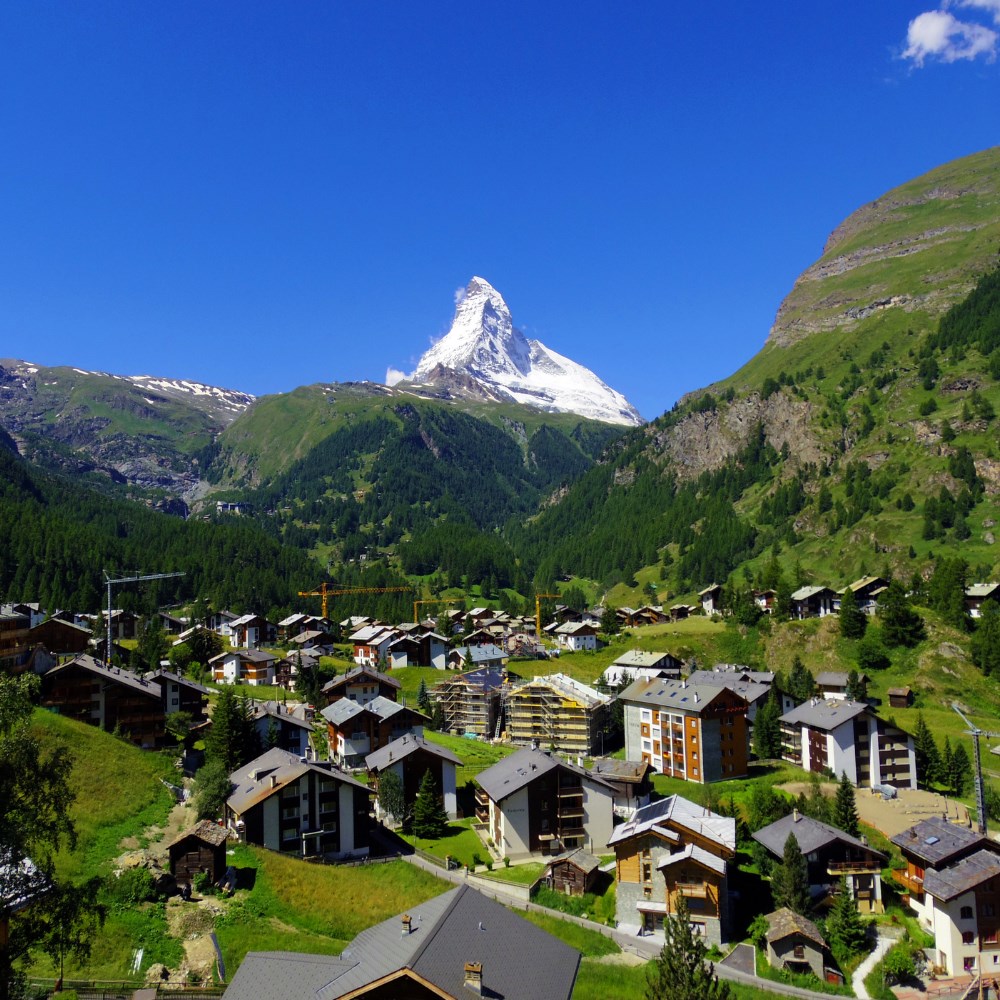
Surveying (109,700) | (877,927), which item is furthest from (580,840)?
→ (109,700)

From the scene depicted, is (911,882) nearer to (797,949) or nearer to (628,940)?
(797,949)

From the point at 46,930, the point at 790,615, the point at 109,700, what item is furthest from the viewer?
the point at 790,615

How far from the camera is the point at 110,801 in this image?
53.3 meters

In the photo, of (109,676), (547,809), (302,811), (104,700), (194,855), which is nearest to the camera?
(194,855)

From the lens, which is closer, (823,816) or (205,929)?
(205,929)

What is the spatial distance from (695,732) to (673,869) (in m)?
32.2

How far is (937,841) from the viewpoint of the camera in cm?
5134

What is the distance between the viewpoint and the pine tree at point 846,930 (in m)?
47.5

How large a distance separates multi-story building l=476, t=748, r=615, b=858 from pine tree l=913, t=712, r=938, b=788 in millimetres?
34668

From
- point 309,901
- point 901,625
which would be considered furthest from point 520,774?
point 901,625

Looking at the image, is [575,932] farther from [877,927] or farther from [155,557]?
[155,557]

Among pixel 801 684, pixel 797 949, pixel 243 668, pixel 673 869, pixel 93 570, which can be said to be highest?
pixel 93 570

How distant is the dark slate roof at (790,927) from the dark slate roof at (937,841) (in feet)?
28.8

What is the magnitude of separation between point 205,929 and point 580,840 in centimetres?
3010
